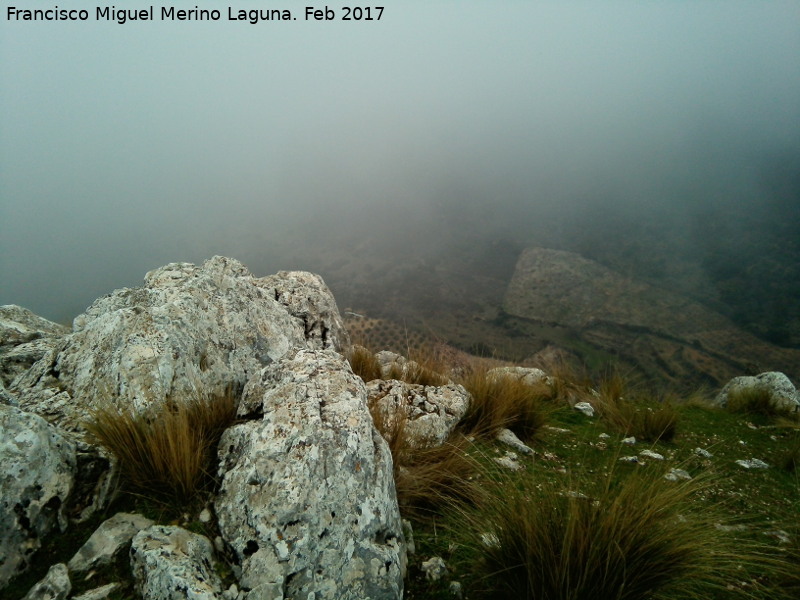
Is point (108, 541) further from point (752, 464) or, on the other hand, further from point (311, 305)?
point (752, 464)

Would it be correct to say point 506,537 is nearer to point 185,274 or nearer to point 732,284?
point 185,274

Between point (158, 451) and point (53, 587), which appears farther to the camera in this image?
point (158, 451)

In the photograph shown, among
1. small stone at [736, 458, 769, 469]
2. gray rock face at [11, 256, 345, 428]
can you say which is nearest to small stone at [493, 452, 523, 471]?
gray rock face at [11, 256, 345, 428]

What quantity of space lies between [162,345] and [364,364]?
3475 millimetres

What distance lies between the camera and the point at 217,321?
4324 mm

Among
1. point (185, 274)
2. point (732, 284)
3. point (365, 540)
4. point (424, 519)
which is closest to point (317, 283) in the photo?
point (185, 274)

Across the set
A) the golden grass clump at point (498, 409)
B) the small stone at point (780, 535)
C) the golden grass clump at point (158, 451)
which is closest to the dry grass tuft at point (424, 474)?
the golden grass clump at point (498, 409)

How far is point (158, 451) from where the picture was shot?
272cm

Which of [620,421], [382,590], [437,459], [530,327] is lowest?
[530,327]

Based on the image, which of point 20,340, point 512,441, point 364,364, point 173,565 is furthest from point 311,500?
point 20,340

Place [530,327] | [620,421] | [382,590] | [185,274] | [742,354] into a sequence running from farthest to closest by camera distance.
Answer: [530,327]
[742,354]
[620,421]
[185,274]
[382,590]

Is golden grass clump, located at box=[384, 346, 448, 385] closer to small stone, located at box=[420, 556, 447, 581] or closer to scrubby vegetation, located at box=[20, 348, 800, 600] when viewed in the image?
scrubby vegetation, located at box=[20, 348, 800, 600]

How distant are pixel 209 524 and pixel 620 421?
257 inches

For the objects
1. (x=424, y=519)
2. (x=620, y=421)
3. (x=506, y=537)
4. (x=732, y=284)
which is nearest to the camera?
(x=506, y=537)
